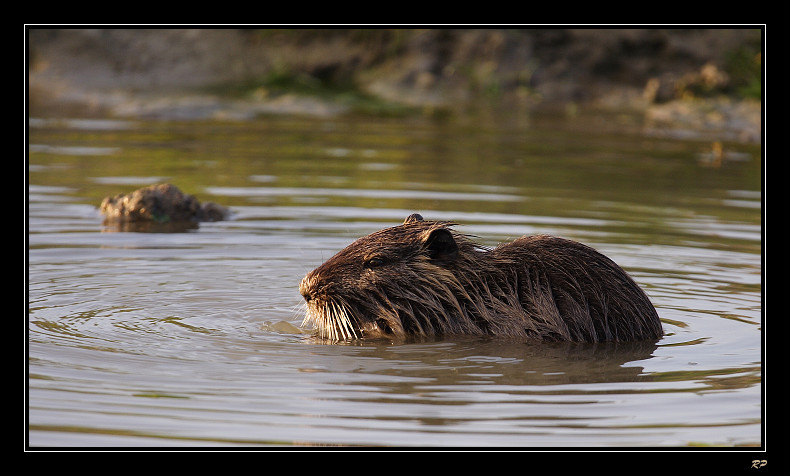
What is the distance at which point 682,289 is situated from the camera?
6781 millimetres

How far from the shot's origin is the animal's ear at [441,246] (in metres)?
5.50

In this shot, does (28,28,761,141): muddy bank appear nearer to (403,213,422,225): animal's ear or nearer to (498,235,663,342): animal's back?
(403,213,422,225): animal's ear

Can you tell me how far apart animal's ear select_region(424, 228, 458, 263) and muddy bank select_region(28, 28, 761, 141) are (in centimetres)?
1122

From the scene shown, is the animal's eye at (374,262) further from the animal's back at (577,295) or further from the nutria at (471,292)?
the animal's back at (577,295)

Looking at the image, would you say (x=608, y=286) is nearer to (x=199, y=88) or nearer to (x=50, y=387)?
(x=50, y=387)

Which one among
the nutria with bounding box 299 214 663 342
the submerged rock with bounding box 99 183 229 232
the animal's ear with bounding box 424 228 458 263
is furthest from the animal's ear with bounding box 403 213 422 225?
the submerged rock with bounding box 99 183 229 232

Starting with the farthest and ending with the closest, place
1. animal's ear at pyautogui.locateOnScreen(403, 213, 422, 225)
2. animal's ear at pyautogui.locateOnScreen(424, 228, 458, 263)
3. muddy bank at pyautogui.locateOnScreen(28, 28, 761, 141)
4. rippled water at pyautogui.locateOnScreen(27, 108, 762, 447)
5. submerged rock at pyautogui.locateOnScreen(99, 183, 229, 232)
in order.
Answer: muddy bank at pyautogui.locateOnScreen(28, 28, 761, 141)
submerged rock at pyautogui.locateOnScreen(99, 183, 229, 232)
animal's ear at pyautogui.locateOnScreen(403, 213, 422, 225)
animal's ear at pyautogui.locateOnScreen(424, 228, 458, 263)
rippled water at pyautogui.locateOnScreen(27, 108, 762, 447)

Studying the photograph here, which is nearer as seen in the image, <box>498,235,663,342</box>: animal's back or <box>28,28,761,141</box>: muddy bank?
<box>498,235,663,342</box>: animal's back

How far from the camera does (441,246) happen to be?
5539 mm

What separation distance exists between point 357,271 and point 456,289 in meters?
0.51

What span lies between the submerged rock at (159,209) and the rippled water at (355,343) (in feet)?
0.78

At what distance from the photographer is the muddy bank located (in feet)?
56.2

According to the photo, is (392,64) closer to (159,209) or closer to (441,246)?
(159,209)

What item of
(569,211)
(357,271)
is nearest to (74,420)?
(357,271)
